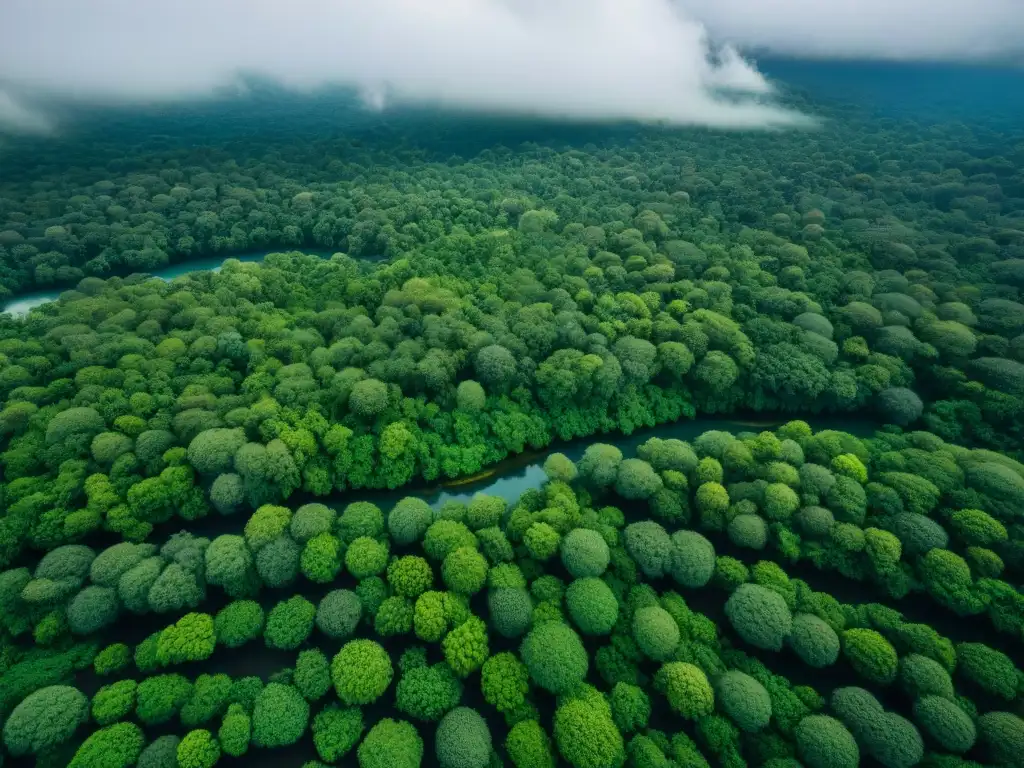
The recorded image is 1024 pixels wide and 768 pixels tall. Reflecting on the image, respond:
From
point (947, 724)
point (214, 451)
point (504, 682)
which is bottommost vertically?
point (947, 724)

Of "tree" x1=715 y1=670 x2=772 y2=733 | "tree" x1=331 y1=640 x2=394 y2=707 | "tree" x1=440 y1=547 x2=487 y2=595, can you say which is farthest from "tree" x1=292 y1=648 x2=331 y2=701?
"tree" x1=715 y1=670 x2=772 y2=733

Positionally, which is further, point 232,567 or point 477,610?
point 477,610

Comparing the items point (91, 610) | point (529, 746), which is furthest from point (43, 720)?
point (529, 746)

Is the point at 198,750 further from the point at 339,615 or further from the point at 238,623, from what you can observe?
the point at 339,615

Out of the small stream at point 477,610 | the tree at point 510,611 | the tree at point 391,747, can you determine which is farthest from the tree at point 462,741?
the tree at point 510,611

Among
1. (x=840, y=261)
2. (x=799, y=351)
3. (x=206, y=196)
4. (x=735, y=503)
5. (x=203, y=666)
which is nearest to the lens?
(x=203, y=666)

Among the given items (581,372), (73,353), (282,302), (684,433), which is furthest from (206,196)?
(684,433)

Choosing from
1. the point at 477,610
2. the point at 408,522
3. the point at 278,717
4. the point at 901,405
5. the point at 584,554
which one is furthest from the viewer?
the point at 901,405

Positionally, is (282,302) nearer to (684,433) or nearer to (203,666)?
(203,666)

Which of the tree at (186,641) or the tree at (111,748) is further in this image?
the tree at (186,641)

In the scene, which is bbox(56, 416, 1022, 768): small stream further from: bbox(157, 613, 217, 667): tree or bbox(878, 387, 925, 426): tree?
bbox(878, 387, 925, 426): tree

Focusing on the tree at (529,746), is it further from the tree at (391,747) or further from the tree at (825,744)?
the tree at (825,744)
